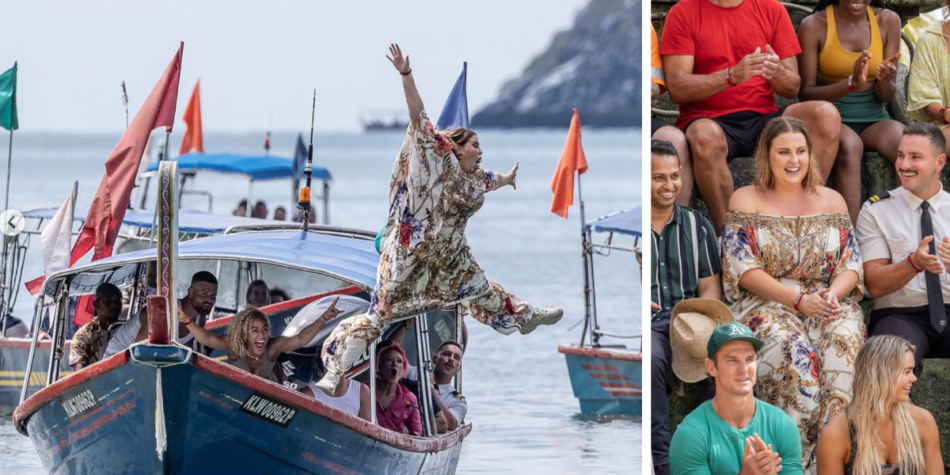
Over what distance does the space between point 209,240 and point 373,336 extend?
228 cm

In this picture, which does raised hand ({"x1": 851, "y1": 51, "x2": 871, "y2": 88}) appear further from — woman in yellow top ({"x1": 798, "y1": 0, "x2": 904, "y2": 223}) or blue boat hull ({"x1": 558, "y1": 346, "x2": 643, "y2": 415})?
blue boat hull ({"x1": 558, "y1": 346, "x2": 643, "y2": 415})

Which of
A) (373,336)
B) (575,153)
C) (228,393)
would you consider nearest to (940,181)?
(373,336)

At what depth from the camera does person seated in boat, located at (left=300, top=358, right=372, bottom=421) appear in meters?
8.98

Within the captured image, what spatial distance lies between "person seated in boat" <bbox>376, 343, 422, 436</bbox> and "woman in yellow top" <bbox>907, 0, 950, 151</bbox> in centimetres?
318

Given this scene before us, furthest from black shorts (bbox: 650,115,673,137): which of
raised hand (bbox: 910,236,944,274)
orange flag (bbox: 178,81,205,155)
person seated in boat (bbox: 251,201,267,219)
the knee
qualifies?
orange flag (bbox: 178,81,205,155)

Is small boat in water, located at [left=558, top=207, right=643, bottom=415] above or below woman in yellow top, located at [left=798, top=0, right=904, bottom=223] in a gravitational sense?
below

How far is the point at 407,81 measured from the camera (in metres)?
7.18

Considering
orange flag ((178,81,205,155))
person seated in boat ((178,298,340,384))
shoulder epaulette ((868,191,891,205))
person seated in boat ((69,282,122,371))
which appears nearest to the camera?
shoulder epaulette ((868,191,891,205))

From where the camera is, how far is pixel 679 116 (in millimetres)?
8039

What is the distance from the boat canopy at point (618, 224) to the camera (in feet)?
52.2

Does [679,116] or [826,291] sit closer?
[826,291]

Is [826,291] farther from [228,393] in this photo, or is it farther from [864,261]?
[228,393]

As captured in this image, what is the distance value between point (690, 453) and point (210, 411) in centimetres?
345

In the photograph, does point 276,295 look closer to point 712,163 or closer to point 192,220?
point 192,220
